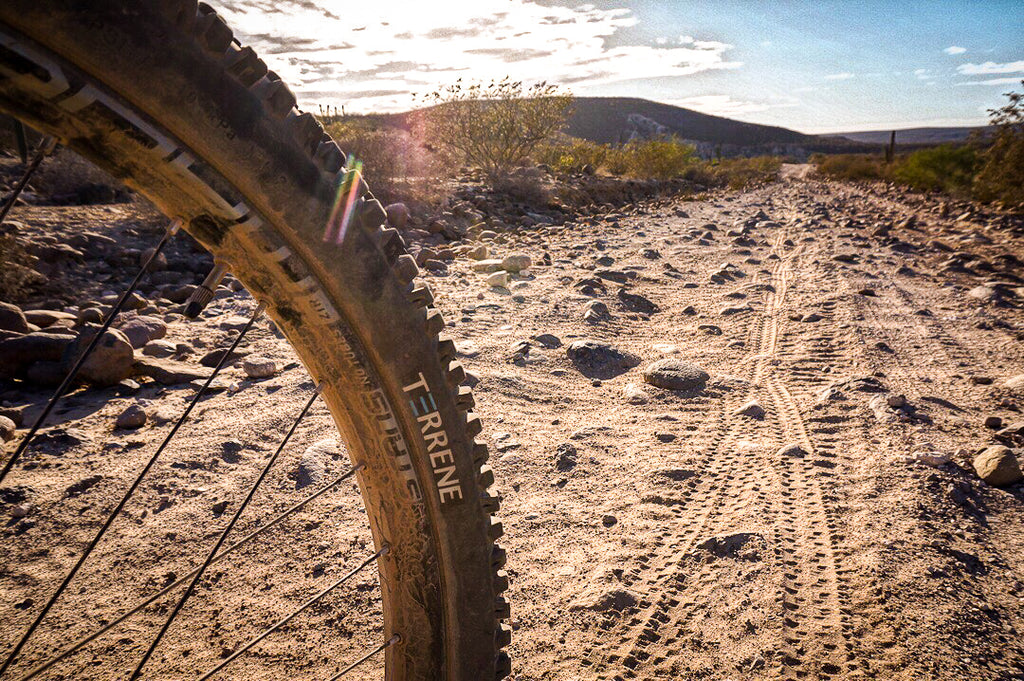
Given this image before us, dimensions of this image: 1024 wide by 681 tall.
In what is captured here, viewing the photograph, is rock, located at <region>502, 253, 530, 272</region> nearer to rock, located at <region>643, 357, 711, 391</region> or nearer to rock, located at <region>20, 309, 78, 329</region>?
rock, located at <region>643, 357, 711, 391</region>

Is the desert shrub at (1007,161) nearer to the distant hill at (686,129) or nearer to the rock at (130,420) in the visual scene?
the rock at (130,420)

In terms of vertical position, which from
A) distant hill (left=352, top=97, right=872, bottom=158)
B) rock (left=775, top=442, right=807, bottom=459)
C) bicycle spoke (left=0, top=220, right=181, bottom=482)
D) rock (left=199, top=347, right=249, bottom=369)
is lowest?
rock (left=775, top=442, right=807, bottom=459)

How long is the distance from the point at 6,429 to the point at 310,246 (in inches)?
120

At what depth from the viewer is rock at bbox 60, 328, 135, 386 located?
11.6 feet

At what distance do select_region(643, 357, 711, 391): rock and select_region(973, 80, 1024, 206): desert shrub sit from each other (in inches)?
496

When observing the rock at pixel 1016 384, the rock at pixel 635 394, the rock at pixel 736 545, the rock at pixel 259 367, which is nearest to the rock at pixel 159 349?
the rock at pixel 259 367

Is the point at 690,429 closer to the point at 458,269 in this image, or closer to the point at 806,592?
the point at 806,592

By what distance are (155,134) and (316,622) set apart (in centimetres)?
181

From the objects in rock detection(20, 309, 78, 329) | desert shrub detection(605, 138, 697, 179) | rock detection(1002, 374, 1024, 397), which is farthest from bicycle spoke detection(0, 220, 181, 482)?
desert shrub detection(605, 138, 697, 179)

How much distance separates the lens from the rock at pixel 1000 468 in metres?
2.67

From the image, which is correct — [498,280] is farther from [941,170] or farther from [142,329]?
[941,170]

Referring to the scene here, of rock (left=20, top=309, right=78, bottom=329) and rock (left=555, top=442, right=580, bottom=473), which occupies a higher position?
rock (left=20, top=309, right=78, bottom=329)

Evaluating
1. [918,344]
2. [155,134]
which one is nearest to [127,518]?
[155,134]

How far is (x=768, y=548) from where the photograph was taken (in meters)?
2.35
